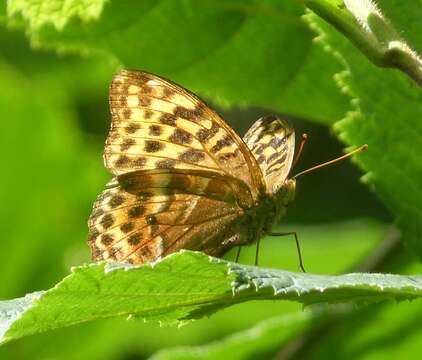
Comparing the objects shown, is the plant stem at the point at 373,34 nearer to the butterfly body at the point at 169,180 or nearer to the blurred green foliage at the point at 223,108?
the blurred green foliage at the point at 223,108

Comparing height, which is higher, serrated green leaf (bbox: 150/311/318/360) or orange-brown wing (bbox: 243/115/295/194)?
orange-brown wing (bbox: 243/115/295/194)

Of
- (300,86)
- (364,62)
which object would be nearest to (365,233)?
(300,86)

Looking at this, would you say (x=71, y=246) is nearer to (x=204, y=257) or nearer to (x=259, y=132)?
(x=259, y=132)

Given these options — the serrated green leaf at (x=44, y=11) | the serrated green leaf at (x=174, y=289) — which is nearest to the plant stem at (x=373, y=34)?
the serrated green leaf at (x=174, y=289)

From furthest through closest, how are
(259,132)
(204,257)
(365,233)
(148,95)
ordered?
1. (365,233)
2. (259,132)
3. (148,95)
4. (204,257)

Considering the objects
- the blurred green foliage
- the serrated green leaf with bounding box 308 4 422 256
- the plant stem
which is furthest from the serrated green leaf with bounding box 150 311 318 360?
the plant stem

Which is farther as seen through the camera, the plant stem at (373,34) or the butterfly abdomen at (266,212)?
the butterfly abdomen at (266,212)

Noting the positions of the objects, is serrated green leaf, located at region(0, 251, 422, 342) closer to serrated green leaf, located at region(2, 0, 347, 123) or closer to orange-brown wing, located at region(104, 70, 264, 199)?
orange-brown wing, located at region(104, 70, 264, 199)
